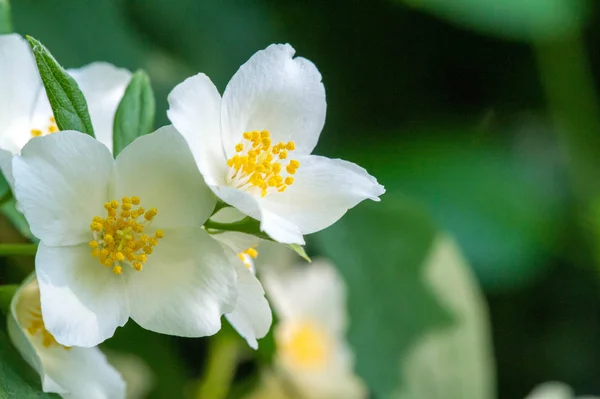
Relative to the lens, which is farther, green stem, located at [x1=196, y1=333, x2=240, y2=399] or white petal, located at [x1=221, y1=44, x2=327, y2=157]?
green stem, located at [x1=196, y1=333, x2=240, y2=399]

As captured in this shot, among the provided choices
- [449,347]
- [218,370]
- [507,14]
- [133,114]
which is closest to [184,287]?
[133,114]

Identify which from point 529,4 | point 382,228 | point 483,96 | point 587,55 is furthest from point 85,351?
point 587,55

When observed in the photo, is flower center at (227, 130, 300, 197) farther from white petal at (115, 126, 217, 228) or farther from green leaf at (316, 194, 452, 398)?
green leaf at (316, 194, 452, 398)

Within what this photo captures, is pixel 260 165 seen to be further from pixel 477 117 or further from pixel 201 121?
pixel 477 117

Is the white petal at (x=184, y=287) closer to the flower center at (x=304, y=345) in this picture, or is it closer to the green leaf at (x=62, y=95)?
the green leaf at (x=62, y=95)

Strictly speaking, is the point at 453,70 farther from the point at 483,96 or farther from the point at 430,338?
the point at 430,338

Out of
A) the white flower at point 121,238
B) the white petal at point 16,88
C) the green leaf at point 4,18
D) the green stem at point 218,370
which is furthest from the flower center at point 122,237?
the green stem at point 218,370

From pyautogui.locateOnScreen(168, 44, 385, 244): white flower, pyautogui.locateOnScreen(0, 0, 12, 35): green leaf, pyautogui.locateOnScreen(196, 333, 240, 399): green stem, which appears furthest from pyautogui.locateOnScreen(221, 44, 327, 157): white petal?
pyautogui.locateOnScreen(196, 333, 240, 399): green stem
